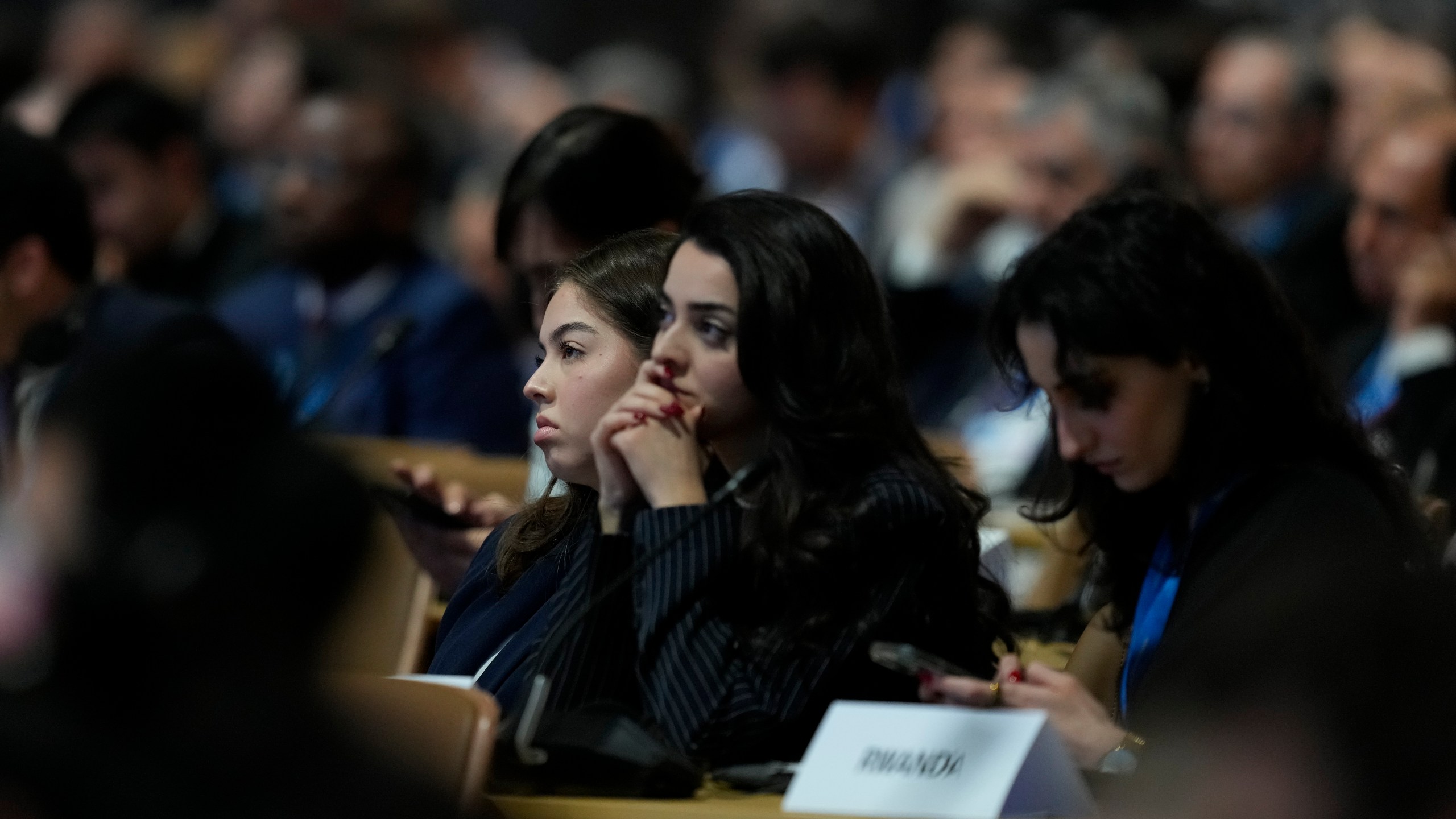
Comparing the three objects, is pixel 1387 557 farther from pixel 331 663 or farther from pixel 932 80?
pixel 932 80

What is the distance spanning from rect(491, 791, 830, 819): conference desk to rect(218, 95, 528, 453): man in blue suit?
2735 mm

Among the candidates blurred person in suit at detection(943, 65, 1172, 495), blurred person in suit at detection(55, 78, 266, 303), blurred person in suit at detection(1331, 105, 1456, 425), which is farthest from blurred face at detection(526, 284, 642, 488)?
blurred person in suit at detection(55, 78, 266, 303)

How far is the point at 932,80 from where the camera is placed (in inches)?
322

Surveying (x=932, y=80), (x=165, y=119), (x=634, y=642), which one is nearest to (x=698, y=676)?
(x=634, y=642)

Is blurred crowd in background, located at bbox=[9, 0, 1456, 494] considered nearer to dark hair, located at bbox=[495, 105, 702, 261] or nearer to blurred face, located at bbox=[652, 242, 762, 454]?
dark hair, located at bbox=[495, 105, 702, 261]

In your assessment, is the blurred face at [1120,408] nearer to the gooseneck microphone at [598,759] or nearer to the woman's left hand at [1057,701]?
the woman's left hand at [1057,701]

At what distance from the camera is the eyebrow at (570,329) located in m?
2.80

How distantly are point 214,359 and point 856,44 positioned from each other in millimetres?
5676

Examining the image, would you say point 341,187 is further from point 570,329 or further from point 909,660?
point 909,660

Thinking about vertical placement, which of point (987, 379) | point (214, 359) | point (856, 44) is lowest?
Answer: point (987, 379)

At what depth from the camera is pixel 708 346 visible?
2.56 meters

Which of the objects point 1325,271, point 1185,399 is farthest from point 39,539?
point 1325,271

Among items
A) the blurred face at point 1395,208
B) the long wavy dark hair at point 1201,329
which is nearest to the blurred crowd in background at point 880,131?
the blurred face at point 1395,208

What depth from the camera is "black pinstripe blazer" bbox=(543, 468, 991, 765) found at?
7.91ft
